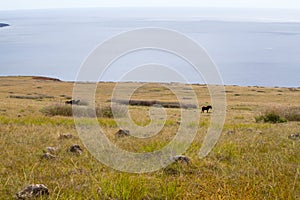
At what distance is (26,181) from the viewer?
185 inches

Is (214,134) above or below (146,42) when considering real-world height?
below

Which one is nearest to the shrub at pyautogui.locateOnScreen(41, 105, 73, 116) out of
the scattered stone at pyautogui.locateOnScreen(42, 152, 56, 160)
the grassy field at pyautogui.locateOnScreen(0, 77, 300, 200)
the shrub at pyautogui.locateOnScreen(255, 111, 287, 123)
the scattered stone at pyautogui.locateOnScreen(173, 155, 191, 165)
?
the shrub at pyautogui.locateOnScreen(255, 111, 287, 123)

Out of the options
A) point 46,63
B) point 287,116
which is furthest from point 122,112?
point 46,63

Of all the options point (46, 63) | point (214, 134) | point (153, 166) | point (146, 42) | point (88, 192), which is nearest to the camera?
point (88, 192)

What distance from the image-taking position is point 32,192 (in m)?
4.08

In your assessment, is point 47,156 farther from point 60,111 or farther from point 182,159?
point 60,111

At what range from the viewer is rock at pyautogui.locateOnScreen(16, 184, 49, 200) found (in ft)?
13.1

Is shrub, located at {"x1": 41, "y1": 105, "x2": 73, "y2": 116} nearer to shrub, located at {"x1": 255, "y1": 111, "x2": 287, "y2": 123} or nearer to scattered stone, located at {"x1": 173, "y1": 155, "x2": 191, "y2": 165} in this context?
shrub, located at {"x1": 255, "y1": 111, "x2": 287, "y2": 123}

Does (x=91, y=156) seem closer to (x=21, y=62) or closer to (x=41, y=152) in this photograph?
(x=41, y=152)

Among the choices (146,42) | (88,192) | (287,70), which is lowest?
(88,192)

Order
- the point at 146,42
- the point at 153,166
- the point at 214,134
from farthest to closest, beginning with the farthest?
1. the point at 146,42
2. the point at 214,134
3. the point at 153,166

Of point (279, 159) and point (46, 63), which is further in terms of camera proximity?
point (46, 63)

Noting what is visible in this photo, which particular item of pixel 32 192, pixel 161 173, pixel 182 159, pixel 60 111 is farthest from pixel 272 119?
pixel 32 192

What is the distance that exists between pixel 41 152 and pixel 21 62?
176894 millimetres
